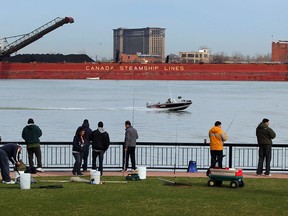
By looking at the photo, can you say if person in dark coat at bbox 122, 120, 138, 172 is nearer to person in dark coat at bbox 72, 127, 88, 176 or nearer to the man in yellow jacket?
person in dark coat at bbox 72, 127, 88, 176

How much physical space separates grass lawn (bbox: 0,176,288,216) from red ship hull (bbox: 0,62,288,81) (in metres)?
112

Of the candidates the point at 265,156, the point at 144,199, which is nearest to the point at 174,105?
the point at 265,156

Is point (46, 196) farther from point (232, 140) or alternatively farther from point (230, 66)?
point (230, 66)

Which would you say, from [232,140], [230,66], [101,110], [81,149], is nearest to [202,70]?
[230,66]

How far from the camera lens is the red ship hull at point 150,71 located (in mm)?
125250

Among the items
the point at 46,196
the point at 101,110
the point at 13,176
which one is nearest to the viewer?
the point at 46,196

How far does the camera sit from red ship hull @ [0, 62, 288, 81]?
411ft

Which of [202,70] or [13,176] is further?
[202,70]

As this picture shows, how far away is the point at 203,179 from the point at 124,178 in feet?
5.66

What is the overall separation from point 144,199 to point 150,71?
118 meters

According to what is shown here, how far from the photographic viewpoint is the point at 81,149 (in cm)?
1509

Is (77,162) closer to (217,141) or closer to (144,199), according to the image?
(217,141)

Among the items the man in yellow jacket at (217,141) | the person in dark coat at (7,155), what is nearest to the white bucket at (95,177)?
the person in dark coat at (7,155)

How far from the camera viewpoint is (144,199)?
10961 mm
